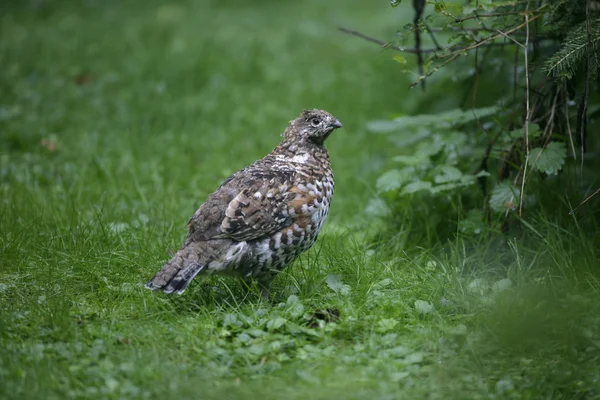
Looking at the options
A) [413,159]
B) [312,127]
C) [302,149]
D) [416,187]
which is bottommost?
[416,187]

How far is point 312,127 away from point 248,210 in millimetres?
850

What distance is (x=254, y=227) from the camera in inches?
181

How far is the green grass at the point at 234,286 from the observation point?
3893 millimetres

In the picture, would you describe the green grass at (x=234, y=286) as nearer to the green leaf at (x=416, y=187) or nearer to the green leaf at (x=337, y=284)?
the green leaf at (x=337, y=284)

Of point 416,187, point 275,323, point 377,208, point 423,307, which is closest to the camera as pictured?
point 275,323

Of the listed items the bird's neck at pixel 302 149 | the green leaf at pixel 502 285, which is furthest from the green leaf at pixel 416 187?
the green leaf at pixel 502 285

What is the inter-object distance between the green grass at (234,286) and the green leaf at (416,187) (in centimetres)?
29

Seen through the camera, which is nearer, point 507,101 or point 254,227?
point 254,227

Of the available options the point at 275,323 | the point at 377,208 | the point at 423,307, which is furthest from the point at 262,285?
the point at 377,208

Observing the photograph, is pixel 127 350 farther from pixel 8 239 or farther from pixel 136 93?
pixel 136 93

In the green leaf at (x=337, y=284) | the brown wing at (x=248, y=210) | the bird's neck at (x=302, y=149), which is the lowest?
the green leaf at (x=337, y=284)

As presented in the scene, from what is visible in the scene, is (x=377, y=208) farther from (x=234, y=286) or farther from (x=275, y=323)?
(x=275, y=323)

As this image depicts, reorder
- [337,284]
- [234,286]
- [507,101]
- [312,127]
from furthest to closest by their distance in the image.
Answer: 1. [507,101]
2. [312,127]
3. [234,286]
4. [337,284]

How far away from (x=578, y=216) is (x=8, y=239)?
4176 mm
